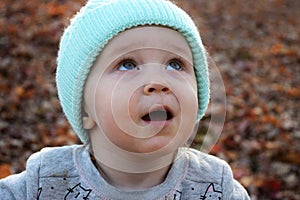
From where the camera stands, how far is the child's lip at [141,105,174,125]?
4.82 feet

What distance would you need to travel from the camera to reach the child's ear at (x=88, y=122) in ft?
5.63

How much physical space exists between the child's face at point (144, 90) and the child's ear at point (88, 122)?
56mm

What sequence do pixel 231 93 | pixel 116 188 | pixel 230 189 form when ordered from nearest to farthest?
pixel 116 188
pixel 230 189
pixel 231 93

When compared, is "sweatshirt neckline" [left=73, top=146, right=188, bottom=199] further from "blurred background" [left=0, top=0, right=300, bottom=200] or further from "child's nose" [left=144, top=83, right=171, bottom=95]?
"child's nose" [left=144, top=83, right=171, bottom=95]

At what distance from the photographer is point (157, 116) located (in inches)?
58.7

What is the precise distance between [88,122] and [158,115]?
0.32 m

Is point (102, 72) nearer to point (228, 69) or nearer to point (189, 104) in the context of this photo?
point (189, 104)

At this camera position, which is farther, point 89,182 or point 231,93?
point 231,93

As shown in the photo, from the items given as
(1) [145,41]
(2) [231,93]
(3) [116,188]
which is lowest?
(2) [231,93]

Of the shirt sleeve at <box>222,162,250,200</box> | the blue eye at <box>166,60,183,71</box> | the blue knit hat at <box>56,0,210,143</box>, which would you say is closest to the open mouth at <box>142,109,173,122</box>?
the blue eye at <box>166,60,183,71</box>

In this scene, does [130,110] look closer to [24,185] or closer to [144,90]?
[144,90]

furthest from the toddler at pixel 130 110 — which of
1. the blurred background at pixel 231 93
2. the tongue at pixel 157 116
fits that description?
the blurred background at pixel 231 93

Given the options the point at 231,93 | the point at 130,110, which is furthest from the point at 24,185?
the point at 231,93

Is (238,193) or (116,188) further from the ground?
(116,188)
